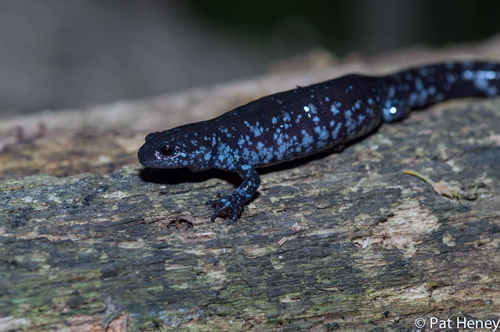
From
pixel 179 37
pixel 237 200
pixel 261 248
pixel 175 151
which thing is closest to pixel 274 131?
pixel 237 200

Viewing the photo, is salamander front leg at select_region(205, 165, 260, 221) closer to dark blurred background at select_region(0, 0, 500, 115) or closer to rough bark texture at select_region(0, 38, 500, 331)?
rough bark texture at select_region(0, 38, 500, 331)

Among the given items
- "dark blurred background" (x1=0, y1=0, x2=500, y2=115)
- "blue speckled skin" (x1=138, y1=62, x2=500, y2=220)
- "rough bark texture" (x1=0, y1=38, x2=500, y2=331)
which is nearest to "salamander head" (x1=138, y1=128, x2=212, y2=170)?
"blue speckled skin" (x1=138, y1=62, x2=500, y2=220)

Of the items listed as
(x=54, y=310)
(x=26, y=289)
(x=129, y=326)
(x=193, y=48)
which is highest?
(x=193, y=48)

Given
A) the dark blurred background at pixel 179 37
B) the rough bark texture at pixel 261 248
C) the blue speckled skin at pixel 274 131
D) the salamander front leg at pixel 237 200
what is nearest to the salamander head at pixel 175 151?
the blue speckled skin at pixel 274 131

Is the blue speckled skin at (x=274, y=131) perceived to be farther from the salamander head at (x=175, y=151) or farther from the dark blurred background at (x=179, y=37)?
the dark blurred background at (x=179, y=37)

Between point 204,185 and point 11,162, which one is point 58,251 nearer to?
point 204,185

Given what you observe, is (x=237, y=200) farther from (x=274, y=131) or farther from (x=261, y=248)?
(x=274, y=131)

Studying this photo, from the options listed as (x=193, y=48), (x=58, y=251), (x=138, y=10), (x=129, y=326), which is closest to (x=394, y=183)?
(x=129, y=326)
